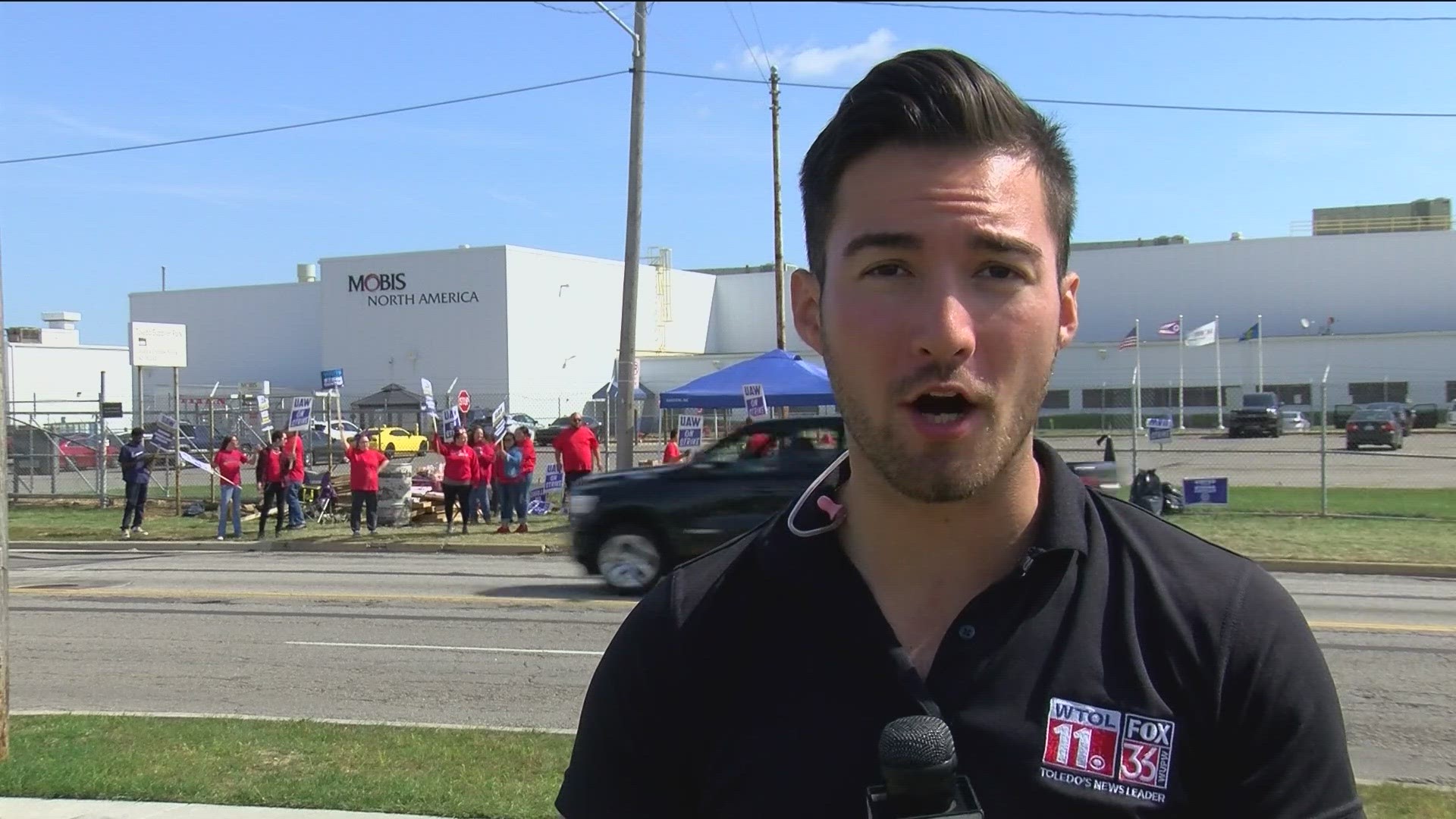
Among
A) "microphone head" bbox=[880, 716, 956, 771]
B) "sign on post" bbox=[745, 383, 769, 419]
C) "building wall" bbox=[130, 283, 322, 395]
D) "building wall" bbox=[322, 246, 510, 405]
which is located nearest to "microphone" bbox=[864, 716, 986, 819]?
"microphone head" bbox=[880, 716, 956, 771]

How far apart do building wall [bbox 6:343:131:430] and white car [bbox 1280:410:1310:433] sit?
47472 mm

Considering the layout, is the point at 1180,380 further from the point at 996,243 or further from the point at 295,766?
the point at 996,243

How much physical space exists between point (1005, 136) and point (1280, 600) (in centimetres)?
70

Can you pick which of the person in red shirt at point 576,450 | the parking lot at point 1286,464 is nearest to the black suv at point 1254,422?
the parking lot at point 1286,464

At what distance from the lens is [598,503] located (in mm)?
13773

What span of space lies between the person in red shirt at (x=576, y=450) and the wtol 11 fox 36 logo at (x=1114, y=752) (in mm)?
19790

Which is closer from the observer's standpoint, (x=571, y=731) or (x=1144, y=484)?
(x=571, y=731)

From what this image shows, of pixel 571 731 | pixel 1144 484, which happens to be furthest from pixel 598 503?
pixel 1144 484

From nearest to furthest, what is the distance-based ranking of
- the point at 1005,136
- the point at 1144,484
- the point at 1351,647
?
1. the point at 1005,136
2. the point at 1351,647
3. the point at 1144,484

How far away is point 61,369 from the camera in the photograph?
62.4 meters

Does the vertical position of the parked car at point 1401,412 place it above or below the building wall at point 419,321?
below

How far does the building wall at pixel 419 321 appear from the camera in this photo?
60969mm

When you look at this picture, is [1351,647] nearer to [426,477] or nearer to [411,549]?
[411,549]

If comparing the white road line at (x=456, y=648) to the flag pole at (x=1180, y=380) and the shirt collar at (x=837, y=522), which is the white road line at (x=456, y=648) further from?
the flag pole at (x=1180, y=380)
